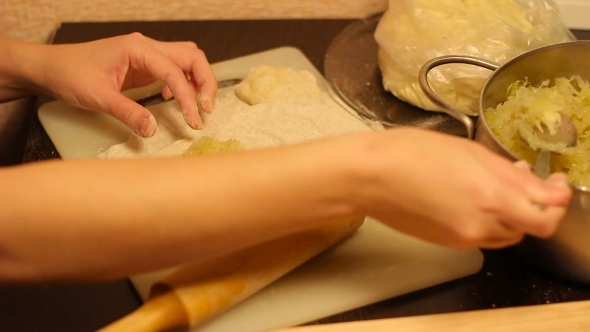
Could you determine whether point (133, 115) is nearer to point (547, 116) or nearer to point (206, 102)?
point (206, 102)

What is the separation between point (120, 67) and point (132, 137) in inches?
3.4

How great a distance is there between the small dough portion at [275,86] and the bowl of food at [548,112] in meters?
0.20

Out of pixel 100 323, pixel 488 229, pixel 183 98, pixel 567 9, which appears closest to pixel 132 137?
pixel 183 98

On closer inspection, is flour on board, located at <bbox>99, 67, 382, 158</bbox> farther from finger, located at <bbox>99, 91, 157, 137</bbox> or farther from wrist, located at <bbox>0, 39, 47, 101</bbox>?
wrist, located at <bbox>0, 39, 47, 101</bbox>

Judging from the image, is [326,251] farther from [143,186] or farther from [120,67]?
[120,67]

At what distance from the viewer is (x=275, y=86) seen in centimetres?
77

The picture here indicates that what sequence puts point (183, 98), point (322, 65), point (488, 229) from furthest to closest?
1. point (322, 65)
2. point (183, 98)
3. point (488, 229)

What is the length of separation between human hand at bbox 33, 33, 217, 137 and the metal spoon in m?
0.37

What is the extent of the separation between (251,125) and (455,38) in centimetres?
29

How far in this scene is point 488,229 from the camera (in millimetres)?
396

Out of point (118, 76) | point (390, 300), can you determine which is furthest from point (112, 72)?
point (390, 300)

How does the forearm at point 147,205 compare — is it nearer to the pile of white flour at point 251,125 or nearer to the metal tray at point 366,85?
the pile of white flour at point 251,125

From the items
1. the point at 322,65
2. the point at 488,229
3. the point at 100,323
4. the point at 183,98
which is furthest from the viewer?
the point at 322,65

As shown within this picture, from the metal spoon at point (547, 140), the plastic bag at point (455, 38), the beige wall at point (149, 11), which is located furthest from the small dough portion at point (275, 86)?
the metal spoon at point (547, 140)
